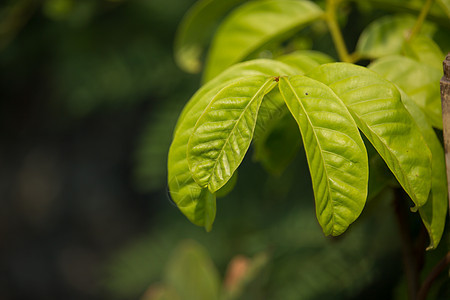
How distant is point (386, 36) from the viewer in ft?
1.16

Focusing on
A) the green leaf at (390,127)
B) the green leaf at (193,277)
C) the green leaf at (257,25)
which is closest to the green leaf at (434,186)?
the green leaf at (390,127)

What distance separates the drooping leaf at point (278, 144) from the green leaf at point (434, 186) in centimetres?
9

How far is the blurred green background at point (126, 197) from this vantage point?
20.6 inches

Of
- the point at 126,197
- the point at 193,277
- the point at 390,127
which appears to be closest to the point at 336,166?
the point at 390,127

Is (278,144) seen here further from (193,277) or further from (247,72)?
(193,277)

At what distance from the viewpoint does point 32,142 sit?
5.50 ft

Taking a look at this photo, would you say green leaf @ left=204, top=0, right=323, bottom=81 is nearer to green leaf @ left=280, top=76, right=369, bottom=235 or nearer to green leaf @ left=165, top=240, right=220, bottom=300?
green leaf @ left=280, top=76, right=369, bottom=235

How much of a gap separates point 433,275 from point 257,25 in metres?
0.24

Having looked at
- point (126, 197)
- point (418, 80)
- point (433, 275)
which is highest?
point (418, 80)

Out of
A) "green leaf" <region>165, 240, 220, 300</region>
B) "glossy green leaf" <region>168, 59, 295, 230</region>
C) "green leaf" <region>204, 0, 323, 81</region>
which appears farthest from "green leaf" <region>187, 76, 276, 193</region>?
"green leaf" <region>165, 240, 220, 300</region>

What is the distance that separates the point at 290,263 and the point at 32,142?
140 cm

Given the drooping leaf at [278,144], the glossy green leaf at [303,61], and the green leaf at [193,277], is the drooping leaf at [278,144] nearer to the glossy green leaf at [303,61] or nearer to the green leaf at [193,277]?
the glossy green leaf at [303,61]

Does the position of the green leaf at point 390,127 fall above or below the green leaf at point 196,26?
below

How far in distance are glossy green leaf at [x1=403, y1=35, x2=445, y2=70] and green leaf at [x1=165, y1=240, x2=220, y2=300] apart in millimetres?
359
